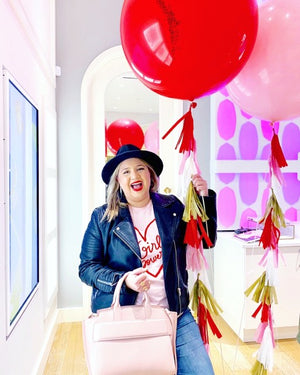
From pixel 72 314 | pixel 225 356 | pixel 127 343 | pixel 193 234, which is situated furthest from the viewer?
pixel 72 314

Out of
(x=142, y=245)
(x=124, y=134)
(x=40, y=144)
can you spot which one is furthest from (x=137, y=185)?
(x=124, y=134)

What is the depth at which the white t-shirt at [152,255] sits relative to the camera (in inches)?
52.8

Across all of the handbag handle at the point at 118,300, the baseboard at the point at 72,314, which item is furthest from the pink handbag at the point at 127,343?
the baseboard at the point at 72,314

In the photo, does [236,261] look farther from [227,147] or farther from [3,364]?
[3,364]

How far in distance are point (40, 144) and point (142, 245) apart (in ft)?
3.94

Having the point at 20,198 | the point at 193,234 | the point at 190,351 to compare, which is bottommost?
the point at 190,351

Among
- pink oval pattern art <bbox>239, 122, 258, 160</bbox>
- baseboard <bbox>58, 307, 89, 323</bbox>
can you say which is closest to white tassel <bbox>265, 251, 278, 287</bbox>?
pink oval pattern art <bbox>239, 122, 258, 160</bbox>

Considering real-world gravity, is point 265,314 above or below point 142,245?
below

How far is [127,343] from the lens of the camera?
1129mm

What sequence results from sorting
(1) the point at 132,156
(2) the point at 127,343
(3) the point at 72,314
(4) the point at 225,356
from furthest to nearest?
1. (3) the point at 72,314
2. (4) the point at 225,356
3. (1) the point at 132,156
4. (2) the point at 127,343

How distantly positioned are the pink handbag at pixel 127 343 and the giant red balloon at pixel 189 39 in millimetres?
735

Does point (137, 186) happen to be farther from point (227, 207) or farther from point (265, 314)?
point (227, 207)

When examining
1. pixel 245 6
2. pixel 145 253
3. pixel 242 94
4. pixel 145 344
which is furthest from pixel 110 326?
pixel 245 6

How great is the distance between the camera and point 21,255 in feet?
5.58
